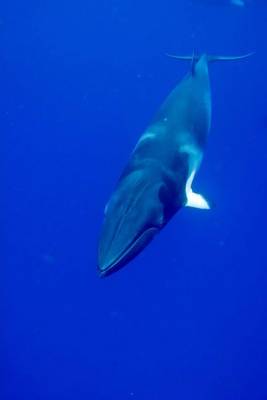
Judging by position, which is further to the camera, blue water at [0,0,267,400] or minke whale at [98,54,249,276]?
blue water at [0,0,267,400]

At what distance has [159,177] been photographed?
4.42 meters

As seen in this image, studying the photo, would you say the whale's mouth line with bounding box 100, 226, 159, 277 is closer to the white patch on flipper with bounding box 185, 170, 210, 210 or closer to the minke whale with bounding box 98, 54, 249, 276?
the minke whale with bounding box 98, 54, 249, 276

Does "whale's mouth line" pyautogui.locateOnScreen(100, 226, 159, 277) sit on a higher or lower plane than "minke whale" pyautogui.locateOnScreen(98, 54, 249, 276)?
lower

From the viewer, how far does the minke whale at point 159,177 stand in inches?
149

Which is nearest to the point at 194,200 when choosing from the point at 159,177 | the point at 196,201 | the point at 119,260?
the point at 196,201

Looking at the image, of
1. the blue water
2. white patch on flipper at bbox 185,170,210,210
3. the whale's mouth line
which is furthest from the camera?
the blue water

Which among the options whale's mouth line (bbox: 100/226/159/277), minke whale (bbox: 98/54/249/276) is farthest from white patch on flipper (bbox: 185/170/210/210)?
whale's mouth line (bbox: 100/226/159/277)

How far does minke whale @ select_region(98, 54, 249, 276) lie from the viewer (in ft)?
12.4

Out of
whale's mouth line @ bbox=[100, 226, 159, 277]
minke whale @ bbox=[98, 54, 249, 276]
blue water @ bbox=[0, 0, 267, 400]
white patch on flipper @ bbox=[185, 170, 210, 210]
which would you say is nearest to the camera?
whale's mouth line @ bbox=[100, 226, 159, 277]

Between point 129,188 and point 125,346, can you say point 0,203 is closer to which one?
point 125,346

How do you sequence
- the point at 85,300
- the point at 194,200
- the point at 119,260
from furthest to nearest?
the point at 85,300
the point at 194,200
the point at 119,260

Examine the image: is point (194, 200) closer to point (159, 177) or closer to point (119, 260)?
point (159, 177)

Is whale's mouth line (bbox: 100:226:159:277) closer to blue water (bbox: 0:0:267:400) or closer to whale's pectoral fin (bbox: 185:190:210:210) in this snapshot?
whale's pectoral fin (bbox: 185:190:210:210)

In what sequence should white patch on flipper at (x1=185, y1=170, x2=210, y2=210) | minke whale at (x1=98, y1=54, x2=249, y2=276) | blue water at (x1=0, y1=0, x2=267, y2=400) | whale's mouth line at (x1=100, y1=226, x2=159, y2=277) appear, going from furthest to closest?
blue water at (x1=0, y1=0, x2=267, y2=400), white patch on flipper at (x1=185, y1=170, x2=210, y2=210), minke whale at (x1=98, y1=54, x2=249, y2=276), whale's mouth line at (x1=100, y1=226, x2=159, y2=277)
